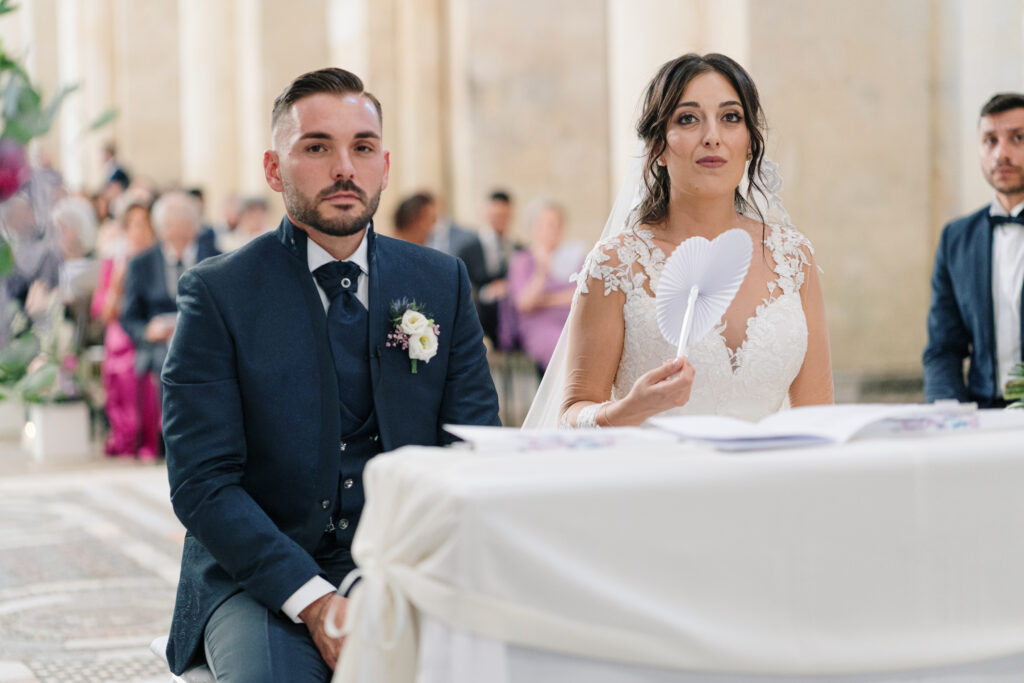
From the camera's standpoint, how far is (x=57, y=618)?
5266 millimetres

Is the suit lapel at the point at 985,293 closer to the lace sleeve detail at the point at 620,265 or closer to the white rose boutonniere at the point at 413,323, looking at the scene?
the lace sleeve detail at the point at 620,265

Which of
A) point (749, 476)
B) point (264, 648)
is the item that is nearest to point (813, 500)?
point (749, 476)

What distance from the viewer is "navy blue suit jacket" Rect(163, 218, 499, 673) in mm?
2787

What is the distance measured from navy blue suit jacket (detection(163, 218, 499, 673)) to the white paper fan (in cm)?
61

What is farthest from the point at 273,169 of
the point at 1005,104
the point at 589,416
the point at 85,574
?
the point at 85,574

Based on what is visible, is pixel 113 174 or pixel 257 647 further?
pixel 113 174

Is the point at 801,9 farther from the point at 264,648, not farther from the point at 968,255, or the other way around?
the point at 264,648

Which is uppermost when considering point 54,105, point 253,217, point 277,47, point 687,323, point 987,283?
point 277,47

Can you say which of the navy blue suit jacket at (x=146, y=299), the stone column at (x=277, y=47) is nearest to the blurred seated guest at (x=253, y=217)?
the navy blue suit jacket at (x=146, y=299)

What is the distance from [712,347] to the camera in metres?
3.57

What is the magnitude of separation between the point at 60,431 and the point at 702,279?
29.3 ft

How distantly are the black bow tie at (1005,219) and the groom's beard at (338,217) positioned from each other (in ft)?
9.90

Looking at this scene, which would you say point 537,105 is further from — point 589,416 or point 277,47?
point 589,416

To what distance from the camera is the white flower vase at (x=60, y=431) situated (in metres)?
10.6
